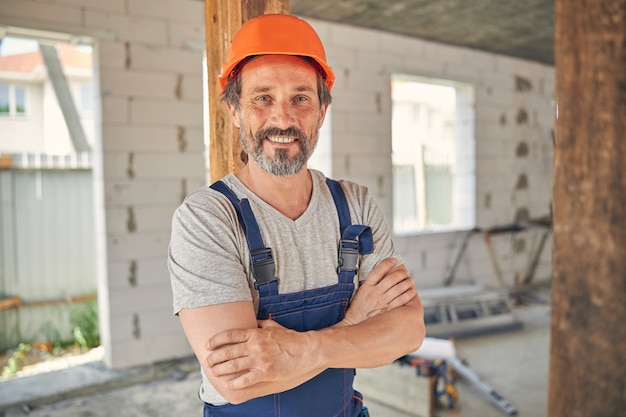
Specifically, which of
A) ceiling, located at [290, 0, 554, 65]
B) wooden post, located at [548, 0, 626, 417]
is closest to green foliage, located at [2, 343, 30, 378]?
ceiling, located at [290, 0, 554, 65]

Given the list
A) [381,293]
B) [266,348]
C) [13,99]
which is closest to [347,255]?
[381,293]

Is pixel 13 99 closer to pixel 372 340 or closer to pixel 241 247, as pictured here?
pixel 241 247

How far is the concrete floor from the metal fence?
4.82 feet

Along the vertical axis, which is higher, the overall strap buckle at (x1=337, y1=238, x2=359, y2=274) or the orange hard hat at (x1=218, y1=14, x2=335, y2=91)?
the orange hard hat at (x1=218, y1=14, x2=335, y2=91)

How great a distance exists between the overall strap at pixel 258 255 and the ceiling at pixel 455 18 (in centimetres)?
355

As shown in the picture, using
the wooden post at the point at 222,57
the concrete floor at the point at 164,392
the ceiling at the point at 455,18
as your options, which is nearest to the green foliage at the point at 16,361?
the concrete floor at the point at 164,392

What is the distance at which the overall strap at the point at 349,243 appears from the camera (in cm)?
134

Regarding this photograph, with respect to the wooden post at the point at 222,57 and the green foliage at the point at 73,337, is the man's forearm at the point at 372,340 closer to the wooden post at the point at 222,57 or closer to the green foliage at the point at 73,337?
the wooden post at the point at 222,57

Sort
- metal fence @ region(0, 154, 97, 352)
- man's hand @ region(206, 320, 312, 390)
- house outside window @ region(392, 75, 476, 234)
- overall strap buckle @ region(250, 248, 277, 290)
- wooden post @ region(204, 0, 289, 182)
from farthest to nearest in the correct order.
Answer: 1. house outside window @ region(392, 75, 476, 234)
2. metal fence @ region(0, 154, 97, 352)
3. wooden post @ region(204, 0, 289, 182)
4. overall strap buckle @ region(250, 248, 277, 290)
5. man's hand @ region(206, 320, 312, 390)

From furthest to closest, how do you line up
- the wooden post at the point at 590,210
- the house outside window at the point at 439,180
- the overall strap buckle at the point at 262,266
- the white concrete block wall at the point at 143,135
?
the house outside window at the point at 439,180, the white concrete block wall at the point at 143,135, the overall strap buckle at the point at 262,266, the wooden post at the point at 590,210

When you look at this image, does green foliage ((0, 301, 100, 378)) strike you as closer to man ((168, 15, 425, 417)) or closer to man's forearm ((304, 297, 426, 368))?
man ((168, 15, 425, 417))

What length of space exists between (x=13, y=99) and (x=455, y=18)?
50.1 ft

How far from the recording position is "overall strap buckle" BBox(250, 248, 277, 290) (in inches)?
47.8

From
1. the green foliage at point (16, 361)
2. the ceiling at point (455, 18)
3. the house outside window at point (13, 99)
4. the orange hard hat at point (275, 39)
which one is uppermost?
the house outside window at point (13, 99)
